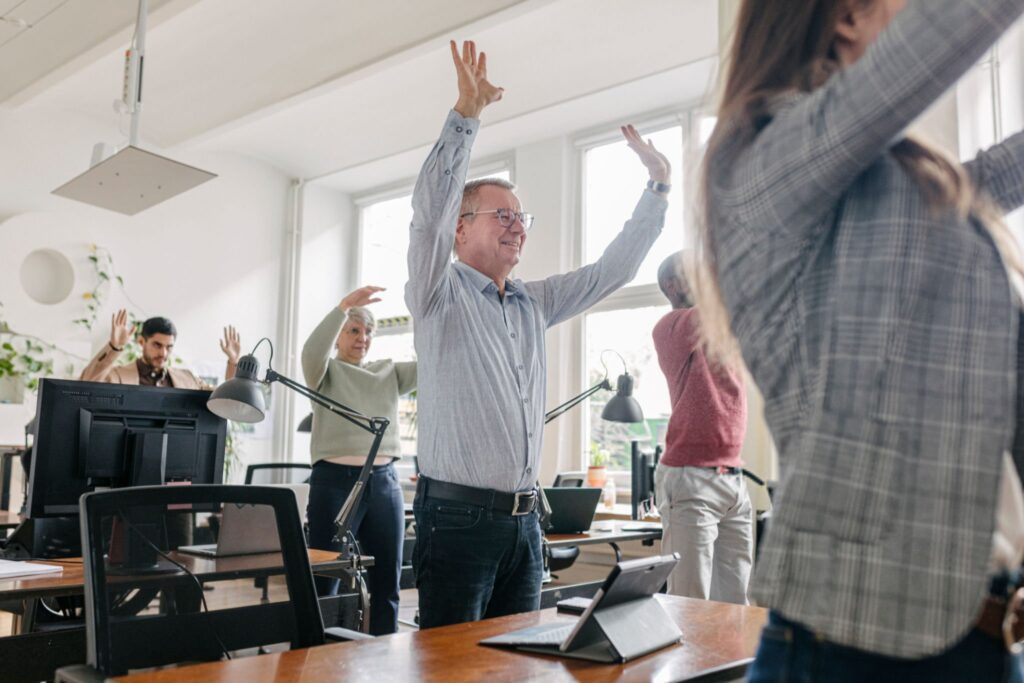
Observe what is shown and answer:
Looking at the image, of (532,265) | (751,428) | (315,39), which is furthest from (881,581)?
(532,265)

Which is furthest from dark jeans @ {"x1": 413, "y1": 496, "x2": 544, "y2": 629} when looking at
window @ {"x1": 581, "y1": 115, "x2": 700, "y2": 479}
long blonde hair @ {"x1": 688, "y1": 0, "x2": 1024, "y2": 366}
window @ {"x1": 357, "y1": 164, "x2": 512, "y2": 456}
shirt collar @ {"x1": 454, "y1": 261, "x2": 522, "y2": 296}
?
window @ {"x1": 357, "y1": 164, "x2": 512, "y2": 456}

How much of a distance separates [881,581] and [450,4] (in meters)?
4.81

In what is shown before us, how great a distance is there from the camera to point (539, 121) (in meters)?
6.43

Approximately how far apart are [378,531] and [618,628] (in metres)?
2.42

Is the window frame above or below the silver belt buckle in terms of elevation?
above

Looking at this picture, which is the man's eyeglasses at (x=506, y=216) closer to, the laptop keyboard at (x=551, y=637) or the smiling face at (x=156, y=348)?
the laptop keyboard at (x=551, y=637)

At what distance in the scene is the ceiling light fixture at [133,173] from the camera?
4.11m

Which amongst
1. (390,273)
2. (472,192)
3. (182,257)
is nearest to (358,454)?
(472,192)

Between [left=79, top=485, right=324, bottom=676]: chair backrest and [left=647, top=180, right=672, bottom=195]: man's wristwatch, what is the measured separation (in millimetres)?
1087

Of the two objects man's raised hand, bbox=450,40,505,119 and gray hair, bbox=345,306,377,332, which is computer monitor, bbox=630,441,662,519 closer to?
gray hair, bbox=345,306,377,332

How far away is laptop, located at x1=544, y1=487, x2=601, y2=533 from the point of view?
353 centimetres

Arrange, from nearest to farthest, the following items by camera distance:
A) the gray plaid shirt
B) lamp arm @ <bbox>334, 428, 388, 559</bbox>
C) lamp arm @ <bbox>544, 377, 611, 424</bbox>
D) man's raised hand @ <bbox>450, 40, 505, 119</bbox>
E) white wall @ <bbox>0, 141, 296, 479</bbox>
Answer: the gray plaid shirt < man's raised hand @ <bbox>450, 40, 505, 119</bbox> < lamp arm @ <bbox>334, 428, 388, 559</bbox> < lamp arm @ <bbox>544, 377, 611, 424</bbox> < white wall @ <bbox>0, 141, 296, 479</bbox>

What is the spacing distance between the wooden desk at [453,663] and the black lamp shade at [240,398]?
4.04 feet

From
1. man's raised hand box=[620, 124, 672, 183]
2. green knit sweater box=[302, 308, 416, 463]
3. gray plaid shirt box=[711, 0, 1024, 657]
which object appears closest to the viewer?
gray plaid shirt box=[711, 0, 1024, 657]
